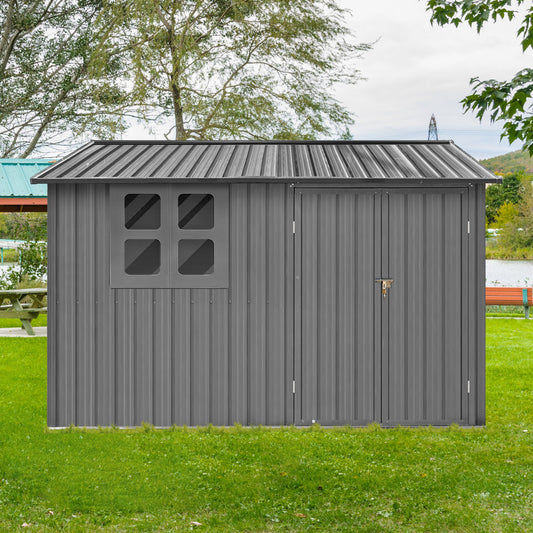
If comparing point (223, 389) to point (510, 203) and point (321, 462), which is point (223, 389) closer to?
point (321, 462)

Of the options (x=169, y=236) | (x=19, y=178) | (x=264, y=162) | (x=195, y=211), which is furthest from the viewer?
(x=19, y=178)

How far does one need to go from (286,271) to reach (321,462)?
169 centimetres

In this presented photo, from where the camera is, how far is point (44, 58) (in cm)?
1788

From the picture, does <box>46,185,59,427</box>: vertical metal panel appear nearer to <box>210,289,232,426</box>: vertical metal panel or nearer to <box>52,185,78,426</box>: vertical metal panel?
<box>52,185,78,426</box>: vertical metal panel

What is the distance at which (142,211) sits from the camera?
5902 mm

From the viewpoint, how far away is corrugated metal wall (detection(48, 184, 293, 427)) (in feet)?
18.5

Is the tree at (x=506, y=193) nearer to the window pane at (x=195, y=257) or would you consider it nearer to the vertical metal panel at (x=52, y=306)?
the window pane at (x=195, y=257)

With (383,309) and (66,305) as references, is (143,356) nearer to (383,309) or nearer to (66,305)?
(66,305)

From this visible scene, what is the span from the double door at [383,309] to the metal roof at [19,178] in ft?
20.1

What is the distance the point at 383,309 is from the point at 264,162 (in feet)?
5.88

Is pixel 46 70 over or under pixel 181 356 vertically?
over

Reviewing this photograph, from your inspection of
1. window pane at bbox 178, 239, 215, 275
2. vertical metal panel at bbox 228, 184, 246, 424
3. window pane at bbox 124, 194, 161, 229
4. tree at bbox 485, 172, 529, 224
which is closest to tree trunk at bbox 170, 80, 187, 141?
window pane at bbox 124, 194, 161, 229

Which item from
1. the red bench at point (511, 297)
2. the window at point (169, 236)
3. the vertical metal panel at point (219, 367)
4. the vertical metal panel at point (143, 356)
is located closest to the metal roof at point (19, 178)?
the window at point (169, 236)

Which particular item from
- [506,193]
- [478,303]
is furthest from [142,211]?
[506,193]
